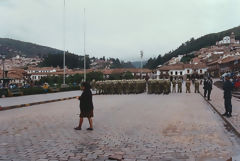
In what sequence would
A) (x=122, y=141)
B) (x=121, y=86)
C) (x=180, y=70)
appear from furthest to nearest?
1. (x=180, y=70)
2. (x=121, y=86)
3. (x=122, y=141)

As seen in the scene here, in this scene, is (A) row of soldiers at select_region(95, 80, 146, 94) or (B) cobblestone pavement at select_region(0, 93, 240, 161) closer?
(B) cobblestone pavement at select_region(0, 93, 240, 161)

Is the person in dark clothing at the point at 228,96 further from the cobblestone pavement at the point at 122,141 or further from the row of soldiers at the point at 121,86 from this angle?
the row of soldiers at the point at 121,86

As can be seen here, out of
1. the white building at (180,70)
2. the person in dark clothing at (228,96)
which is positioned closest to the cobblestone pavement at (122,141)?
the person in dark clothing at (228,96)

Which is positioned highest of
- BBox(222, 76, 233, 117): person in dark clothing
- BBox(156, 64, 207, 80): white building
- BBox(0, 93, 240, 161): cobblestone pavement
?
BBox(156, 64, 207, 80): white building

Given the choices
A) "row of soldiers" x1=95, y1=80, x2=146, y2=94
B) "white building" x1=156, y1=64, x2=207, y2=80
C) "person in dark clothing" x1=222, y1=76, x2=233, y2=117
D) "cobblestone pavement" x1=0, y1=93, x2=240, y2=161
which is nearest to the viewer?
"cobblestone pavement" x1=0, y1=93, x2=240, y2=161

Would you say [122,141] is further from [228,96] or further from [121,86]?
[121,86]

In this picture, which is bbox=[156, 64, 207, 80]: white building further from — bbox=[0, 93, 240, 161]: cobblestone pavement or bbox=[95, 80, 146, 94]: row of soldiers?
bbox=[0, 93, 240, 161]: cobblestone pavement

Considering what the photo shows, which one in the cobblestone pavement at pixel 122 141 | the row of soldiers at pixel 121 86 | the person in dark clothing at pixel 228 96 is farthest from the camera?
the row of soldiers at pixel 121 86

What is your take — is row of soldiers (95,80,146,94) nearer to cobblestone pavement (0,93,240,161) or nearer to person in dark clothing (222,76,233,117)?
person in dark clothing (222,76,233,117)

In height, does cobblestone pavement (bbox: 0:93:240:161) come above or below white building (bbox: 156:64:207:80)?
below

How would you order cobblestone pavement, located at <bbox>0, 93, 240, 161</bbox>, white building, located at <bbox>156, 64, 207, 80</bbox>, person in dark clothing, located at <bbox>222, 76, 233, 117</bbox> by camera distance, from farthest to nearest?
white building, located at <bbox>156, 64, 207, 80</bbox>
person in dark clothing, located at <bbox>222, 76, 233, 117</bbox>
cobblestone pavement, located at <bbox>0, 93, 240, 161</bbox>

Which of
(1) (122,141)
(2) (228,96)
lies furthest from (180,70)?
(1) (122,141)

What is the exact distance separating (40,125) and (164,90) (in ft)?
53.0

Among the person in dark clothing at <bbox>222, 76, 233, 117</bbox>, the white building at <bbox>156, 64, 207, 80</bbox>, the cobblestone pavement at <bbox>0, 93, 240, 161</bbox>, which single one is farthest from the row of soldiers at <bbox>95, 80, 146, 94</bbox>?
the white building at <bbox>156, 64, 207, 80</bbox>
